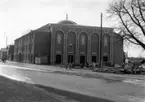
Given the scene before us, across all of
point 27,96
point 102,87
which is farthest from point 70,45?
point 27,96

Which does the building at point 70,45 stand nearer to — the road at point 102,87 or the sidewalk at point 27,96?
the road at point 102,87

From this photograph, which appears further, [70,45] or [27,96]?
[70,45]

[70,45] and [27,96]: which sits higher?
[70,45]

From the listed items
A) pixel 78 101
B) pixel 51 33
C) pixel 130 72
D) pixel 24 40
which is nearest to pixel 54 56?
pixel 51 33

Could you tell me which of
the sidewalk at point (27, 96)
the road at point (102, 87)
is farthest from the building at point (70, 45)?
the sidewalk at point (27, 96)

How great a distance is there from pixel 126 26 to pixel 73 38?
95.2 feet

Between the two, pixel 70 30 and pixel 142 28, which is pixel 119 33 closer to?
pixel 142 28

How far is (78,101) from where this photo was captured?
375 inches

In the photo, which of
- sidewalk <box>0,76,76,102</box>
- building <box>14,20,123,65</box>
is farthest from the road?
building <box>14,20,123,65</box>

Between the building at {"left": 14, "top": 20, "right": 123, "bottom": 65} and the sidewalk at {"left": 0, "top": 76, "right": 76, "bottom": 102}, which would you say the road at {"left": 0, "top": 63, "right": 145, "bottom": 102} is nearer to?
the sidewalk at {"left": 0, "top": 76, "right": 76, "bottom": 102}

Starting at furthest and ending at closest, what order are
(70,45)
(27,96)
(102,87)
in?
(70,45), (102,87), (27,96)

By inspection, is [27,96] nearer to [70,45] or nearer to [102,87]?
[102,87]

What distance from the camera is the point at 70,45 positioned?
→ 6281 cm

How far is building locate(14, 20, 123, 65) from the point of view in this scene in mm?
63344
